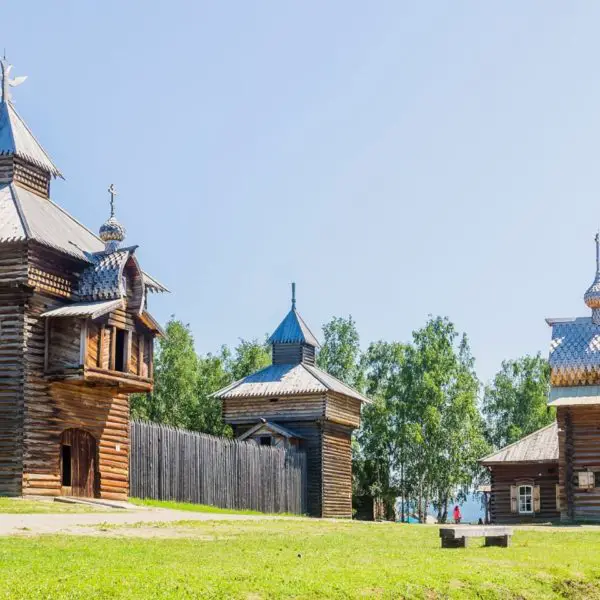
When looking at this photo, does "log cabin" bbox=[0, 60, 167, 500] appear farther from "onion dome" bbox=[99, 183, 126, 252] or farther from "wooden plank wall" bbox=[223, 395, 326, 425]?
"wooden plank wall" bbox=[223, 395, 326, 425]

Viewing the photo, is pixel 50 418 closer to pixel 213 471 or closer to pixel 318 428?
pixel 213 471

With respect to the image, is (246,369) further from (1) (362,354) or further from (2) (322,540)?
(2) (322,540)

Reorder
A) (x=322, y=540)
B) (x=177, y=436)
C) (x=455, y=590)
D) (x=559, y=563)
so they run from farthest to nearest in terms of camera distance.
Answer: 1. (x=177, y=436)
2. (x=322, y=540)
3. (x=559, y=563)
4. (x=455, y=590)

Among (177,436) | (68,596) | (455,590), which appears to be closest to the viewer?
(68,596)

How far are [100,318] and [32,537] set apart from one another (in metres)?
14.5

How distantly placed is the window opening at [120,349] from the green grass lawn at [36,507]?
18.0 ft

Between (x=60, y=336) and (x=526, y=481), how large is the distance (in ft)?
69.0

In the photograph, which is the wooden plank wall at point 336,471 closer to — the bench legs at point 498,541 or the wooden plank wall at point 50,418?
Result: the wooden plank wall at point 50,418

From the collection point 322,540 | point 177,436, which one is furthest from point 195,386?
point 322,540

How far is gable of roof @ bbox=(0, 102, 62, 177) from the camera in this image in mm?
33781

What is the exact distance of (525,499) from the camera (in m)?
44.3

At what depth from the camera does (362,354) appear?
226 ft

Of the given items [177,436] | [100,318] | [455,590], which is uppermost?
[100,318]

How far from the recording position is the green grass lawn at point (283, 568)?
12836 mm
